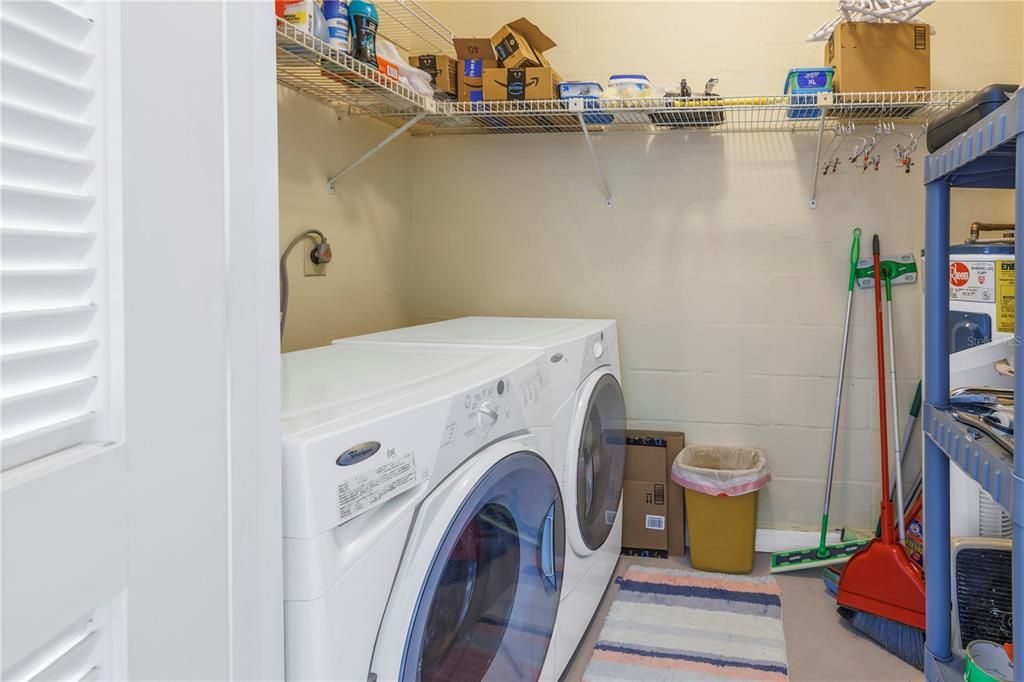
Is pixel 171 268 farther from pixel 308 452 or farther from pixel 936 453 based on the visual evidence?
pixel 936 453

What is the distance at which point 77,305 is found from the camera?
0.54m

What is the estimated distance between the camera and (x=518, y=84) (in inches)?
97.0

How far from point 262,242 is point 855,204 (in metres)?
2.49

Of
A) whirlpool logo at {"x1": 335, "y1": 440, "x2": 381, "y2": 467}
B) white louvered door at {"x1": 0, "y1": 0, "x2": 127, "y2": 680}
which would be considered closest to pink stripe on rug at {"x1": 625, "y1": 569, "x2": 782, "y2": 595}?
whirlpool logo at {"x1": 335, "y1": 440, "x2": 381, "y2": 467}

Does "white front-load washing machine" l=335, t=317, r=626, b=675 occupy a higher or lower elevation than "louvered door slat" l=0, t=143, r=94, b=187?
lower

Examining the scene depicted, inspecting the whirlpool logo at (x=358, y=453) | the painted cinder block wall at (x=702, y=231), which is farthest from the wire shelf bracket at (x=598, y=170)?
the whirlpool logo at (x=358, y=453)

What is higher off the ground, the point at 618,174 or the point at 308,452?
the point at 618,174

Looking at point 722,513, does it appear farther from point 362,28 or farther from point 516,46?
point 362,28

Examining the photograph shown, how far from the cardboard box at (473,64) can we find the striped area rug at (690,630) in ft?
5.82

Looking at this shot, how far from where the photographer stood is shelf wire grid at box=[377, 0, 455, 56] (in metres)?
2.61

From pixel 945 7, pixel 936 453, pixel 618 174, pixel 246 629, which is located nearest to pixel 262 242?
pixel 246 629

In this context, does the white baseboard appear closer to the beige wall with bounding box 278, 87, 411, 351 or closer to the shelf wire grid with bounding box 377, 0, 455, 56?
the beige wall with bounding box 278, 87, 411, 351

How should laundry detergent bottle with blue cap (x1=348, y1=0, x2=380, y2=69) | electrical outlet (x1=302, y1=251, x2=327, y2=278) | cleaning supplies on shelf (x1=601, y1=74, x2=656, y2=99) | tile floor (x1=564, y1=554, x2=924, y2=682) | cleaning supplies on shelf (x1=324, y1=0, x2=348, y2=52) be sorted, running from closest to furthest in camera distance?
cleaning supplies on shelf (x1=324, y1=0, x2=348, y2=52), laundry detergent bottle with blue cap (x1=348, y1=0, x2=380, y2=69), tile floor (x1=564, y1=554, x2=924, y2=682), electrical outlet (x1=302, y1=251, x2=327, y2=278), cleaning supplies on shelf (x1=601, y1=74, x2=656, y2=99)

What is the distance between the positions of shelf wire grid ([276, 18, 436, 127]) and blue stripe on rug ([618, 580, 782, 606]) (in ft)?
5.75
